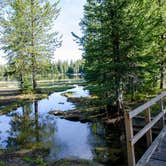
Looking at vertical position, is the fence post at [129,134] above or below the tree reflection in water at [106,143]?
above

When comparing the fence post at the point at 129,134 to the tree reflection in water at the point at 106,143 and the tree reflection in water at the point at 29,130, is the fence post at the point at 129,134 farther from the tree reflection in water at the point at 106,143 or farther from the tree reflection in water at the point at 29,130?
the tree reflection in water at the point at 29,130

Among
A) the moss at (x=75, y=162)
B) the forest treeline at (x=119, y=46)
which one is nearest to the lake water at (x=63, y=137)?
the moss at (x=75, y=162)

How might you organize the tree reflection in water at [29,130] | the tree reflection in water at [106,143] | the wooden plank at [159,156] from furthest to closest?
the tree reflection in water at [29,130] → the tree reflection in water at [106,143] → the wooden plank at [159,156]

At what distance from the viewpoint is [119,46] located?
39.6ft

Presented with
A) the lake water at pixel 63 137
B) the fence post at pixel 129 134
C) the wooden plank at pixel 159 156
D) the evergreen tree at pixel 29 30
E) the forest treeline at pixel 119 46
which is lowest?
the lake water at pixel 63 137

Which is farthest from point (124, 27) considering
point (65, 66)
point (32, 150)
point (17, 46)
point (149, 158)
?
point (65, 66)

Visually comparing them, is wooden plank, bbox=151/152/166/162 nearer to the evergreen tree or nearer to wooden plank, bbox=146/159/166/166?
wooden plank, bbox=146/159/166/166

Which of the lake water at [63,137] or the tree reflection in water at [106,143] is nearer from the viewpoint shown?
the tree reflection in water at [106,143]

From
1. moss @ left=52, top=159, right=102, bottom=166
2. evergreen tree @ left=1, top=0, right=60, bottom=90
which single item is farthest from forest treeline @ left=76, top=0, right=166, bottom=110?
evergreen tree @ left=1, top=0, right=60, bottom=90

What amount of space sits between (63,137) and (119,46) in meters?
5.66

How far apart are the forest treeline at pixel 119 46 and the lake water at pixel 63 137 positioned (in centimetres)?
241

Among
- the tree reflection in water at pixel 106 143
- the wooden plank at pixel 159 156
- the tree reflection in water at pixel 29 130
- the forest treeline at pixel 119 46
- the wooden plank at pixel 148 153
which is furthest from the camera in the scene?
the forest treeline at pixel 119 46

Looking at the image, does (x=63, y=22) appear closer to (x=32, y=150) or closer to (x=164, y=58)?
(x=164, y=58)

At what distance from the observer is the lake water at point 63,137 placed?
7738mm
